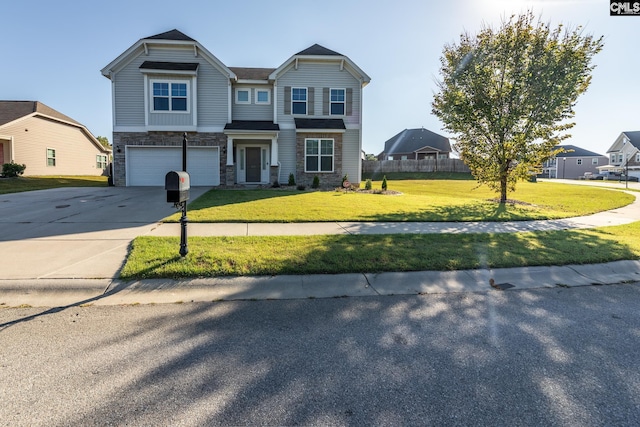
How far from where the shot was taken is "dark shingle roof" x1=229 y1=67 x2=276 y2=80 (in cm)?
2055

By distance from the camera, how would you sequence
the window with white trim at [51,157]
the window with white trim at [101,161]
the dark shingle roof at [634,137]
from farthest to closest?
1. the dark shingle roof at [634,137]
2. the window with white trim at [101,161]
3. the window with white trim at [51,157]

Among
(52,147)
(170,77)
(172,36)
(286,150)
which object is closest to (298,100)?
(286,150)

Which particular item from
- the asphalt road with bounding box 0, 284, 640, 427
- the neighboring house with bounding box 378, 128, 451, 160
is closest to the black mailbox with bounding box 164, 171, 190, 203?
the asphalt road with bounding box 0, 284, 640, 427

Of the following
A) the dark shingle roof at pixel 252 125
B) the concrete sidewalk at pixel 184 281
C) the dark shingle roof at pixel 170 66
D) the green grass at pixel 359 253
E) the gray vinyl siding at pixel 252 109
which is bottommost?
the concrete sidewalk at pixel 184 281

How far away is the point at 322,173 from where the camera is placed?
65.3ft

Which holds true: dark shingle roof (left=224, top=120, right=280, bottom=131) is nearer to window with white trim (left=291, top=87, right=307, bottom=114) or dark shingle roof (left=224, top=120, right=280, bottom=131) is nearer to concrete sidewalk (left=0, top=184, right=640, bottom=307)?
window with white trim (left=291, top=87, right=307, bottom=114)

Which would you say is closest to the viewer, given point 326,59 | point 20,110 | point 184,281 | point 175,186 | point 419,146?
point 184,281

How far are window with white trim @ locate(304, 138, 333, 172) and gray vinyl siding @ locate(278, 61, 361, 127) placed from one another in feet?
5.27

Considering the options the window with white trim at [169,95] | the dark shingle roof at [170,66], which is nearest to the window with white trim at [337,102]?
the dark shingle roof at [170,66]

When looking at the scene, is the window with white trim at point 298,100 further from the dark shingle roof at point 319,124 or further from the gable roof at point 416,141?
the gable roof at point 416,141

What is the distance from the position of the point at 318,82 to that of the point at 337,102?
1.53 metres

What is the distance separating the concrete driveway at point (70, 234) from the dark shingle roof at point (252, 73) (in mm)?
11210

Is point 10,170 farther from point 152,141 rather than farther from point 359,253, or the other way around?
point 359,253

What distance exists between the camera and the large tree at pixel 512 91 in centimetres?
1230
